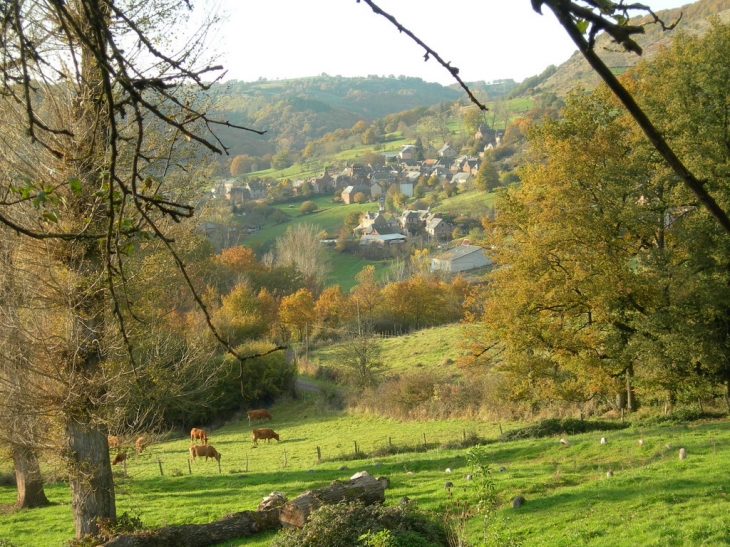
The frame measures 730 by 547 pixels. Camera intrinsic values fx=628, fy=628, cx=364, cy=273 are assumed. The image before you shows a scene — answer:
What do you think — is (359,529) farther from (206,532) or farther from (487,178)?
(487,178)

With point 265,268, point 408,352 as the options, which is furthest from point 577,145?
point 265,268

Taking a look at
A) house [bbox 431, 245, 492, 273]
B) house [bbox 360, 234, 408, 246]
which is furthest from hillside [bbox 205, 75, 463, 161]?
house [bbox 431, 245, 492, 273]

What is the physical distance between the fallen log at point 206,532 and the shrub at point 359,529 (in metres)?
2.70

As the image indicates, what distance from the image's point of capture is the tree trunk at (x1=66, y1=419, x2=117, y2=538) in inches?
370

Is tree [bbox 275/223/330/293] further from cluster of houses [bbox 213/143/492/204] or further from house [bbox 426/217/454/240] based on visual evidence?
cluster of houses [bbox 213/143/492/204]

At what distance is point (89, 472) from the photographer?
9.33 m

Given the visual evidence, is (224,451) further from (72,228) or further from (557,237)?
(72,228)

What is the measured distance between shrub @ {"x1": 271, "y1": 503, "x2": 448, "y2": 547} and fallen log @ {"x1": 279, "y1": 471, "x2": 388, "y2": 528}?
1.13 m

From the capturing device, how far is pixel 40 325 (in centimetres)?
962

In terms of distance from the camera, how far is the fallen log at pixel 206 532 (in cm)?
919

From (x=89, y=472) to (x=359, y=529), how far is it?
4.55 meters

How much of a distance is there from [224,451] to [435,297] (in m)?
26.5

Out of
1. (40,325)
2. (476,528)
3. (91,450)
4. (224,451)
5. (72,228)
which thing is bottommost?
(224,451)

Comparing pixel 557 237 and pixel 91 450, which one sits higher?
pixel 557 237
